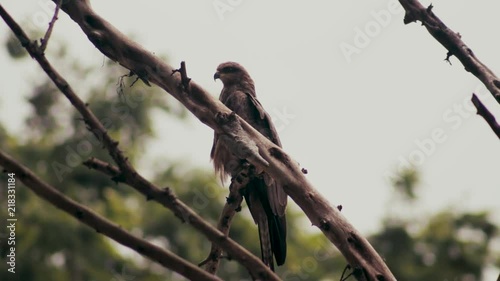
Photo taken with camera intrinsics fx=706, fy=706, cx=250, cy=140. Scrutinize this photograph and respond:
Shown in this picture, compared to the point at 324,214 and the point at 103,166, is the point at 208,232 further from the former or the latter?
the point at 324,214

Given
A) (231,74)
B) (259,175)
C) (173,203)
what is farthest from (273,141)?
(173,203)

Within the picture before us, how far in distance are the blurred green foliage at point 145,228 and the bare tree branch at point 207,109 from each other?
9.01 m

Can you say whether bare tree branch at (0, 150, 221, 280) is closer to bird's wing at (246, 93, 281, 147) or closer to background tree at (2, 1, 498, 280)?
bird's wing at (246, 93, 281, 147)

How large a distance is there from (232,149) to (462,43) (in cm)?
132

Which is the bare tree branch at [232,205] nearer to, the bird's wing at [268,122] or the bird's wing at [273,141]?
the bird's wing at [273,141]

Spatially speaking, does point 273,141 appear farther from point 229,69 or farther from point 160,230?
point 160,230

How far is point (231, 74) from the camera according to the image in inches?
330

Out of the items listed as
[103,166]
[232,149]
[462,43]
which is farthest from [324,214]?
[103,166]

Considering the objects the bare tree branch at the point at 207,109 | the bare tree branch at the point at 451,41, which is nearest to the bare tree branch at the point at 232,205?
the bare tree branch at the point at 207,109

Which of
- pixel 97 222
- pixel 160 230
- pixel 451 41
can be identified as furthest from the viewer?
pixel 160 230

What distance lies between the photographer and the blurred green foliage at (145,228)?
522 inches

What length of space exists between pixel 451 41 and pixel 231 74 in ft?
16.0

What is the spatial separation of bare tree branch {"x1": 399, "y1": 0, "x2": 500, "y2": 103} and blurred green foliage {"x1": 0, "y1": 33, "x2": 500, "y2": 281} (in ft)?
30.0

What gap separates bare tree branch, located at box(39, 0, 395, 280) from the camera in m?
3.56
